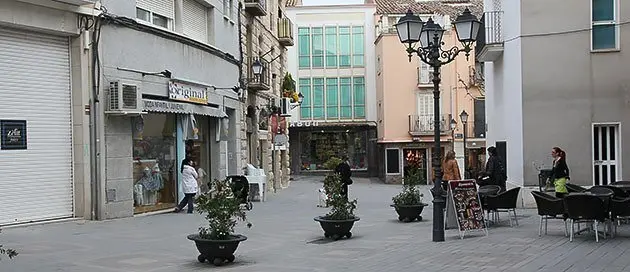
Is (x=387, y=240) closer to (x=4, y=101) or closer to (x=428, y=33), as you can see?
(x=428, y=33)

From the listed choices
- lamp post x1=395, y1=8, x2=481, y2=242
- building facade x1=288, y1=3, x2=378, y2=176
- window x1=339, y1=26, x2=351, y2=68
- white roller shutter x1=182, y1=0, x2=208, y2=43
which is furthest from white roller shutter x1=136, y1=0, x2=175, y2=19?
window x1=339, y1=26, x2=351, y2=68

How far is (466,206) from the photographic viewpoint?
1349 cm

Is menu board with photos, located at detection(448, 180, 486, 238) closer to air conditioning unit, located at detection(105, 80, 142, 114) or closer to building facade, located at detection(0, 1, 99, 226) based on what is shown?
air conditioning unit, located at detection(105, 80, 142, 114)

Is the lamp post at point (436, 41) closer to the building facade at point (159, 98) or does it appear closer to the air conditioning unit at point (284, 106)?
the building facade at point (159, 98)

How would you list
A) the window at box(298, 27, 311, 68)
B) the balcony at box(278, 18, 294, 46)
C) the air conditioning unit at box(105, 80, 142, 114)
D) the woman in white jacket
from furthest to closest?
the window at box(298, 27, 311, 68), the balcony at box(278, 18, 294, 46), the woman in white jacket, the air conditioning unit at box(105, 80, 142, 114)

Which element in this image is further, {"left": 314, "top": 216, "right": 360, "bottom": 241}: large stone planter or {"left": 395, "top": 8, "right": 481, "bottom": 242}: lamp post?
{"left": 314, "top": 216, "right": 360, "bottom": 241}: large stone planter

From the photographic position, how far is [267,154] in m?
32.4

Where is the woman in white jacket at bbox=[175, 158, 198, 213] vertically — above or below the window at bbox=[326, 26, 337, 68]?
below

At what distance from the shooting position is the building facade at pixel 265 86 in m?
28.0

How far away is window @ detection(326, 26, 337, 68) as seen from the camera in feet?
172

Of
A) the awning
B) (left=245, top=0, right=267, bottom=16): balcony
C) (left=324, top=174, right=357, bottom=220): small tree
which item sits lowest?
(left=324, top=174, right=357, bottom=220): small tree

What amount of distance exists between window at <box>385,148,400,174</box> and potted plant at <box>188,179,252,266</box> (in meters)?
38.1

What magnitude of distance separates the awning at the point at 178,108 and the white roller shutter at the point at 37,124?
222 cm

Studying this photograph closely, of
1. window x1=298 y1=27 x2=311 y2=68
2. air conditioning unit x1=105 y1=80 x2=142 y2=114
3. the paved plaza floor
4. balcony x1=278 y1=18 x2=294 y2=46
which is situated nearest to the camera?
the paved plaza floor
